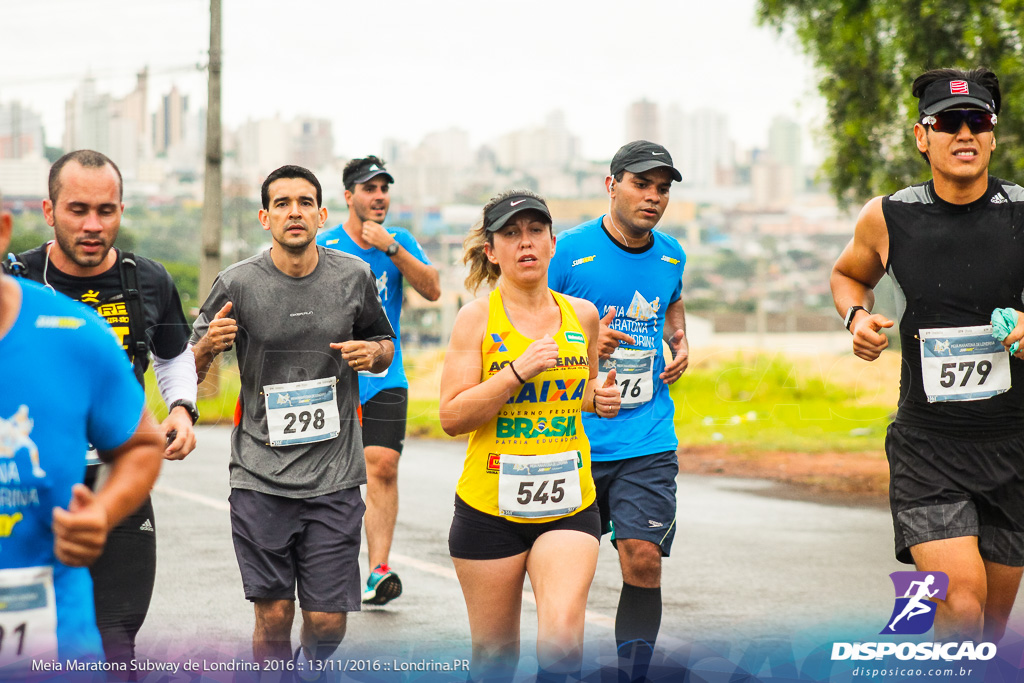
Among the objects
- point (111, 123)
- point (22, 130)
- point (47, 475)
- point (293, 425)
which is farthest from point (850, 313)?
point (111, 123)

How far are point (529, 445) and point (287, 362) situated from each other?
1266 millimetres

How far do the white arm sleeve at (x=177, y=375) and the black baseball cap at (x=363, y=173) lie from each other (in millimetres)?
3134

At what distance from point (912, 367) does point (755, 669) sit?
1323mm

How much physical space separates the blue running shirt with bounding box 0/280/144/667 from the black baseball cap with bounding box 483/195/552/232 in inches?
78.6

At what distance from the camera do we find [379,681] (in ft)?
17.1

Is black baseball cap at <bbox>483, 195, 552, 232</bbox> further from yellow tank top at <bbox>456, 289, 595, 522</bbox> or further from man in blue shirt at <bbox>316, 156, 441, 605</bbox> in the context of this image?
man in blue shirt at <bbox>316, 156, 441, 605</bbox>

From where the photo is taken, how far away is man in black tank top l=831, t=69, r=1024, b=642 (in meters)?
4.62

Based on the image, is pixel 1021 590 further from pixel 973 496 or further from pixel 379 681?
pixel 379 681

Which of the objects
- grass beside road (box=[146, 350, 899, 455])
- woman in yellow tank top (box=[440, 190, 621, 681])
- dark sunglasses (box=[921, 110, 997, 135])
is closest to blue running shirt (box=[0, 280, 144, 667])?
woman in yellow tank top (box=[440, 190, 621, 681])

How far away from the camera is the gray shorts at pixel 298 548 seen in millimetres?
5070

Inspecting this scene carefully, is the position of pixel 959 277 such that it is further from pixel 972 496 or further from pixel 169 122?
pixel 169 122

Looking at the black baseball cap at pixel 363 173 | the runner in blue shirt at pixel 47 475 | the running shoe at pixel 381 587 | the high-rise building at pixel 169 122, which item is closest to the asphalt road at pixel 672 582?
the running shoe at pixel 381 587

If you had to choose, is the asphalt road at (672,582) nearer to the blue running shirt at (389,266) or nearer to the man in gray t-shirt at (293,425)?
the man in gray t-shirt at (293,425)

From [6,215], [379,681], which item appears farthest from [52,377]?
[379,681]
